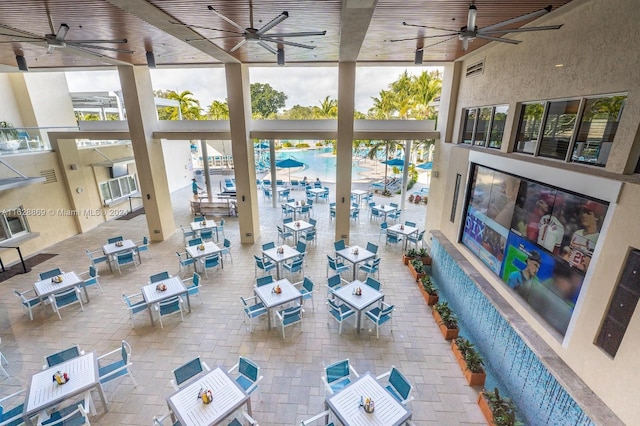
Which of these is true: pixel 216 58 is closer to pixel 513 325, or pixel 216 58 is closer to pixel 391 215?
pixel 391 215

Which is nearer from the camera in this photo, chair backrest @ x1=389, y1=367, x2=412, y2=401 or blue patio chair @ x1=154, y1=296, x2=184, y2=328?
chair backrest @ x1=389, y1=367, x2=412, y2=401

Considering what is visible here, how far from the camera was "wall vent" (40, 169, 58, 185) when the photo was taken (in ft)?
40.5

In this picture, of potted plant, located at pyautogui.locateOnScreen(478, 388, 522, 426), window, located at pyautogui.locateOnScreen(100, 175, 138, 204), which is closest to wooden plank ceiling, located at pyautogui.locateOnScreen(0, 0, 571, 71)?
potted plant, located at pyautogui.locateOnScreen(478, 388, 522, 426)

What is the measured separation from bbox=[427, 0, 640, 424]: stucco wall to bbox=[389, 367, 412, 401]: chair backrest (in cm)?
263

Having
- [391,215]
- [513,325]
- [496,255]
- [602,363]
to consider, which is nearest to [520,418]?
[513,325]

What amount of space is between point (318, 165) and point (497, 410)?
110 feet

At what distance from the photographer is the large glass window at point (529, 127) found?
614 centimetres

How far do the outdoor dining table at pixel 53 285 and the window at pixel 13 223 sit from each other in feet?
16.7

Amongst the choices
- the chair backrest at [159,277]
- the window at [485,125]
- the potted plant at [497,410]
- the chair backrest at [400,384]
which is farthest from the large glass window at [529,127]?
the chair backrest at [159,277]

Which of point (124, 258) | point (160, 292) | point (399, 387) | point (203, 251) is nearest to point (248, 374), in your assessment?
point (399, 387)

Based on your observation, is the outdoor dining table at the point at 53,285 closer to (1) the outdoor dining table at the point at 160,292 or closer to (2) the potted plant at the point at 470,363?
(1) the outdoor dining table at the point at 160,292

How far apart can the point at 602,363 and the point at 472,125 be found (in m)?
7.20

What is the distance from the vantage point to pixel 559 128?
5.55 meters

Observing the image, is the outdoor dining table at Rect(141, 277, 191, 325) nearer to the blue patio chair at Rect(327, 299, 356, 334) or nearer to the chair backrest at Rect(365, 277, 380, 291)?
the blue patio chair at Rect(327, 299, 356, 334)
